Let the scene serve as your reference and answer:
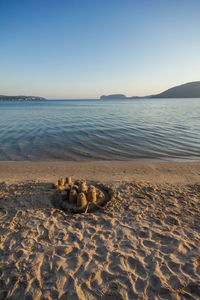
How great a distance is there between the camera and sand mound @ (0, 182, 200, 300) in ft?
8.63

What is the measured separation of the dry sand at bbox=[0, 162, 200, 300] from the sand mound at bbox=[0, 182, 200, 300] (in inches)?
0.5

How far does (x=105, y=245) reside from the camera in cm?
346

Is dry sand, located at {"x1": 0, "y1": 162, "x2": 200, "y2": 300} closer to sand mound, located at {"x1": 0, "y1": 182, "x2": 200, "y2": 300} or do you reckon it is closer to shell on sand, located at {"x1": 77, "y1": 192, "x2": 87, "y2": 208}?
sand mound, located at {"x1": 0, "y1": 182, "x2": 200, "y2": 300}

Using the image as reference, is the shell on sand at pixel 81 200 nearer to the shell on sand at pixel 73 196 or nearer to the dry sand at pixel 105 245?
the shell on sand at pixel 73 196

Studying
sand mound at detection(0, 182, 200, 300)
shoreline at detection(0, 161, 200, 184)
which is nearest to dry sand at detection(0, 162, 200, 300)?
sand mound at detection(0, 182, 200, 300)

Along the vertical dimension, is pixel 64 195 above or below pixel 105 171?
above

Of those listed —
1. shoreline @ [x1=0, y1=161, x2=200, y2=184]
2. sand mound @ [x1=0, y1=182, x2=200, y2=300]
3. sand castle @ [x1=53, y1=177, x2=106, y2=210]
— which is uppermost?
sand castle @ [x1=53, y1=177, x2=106, y2=210]

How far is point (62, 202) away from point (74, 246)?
1678 mm

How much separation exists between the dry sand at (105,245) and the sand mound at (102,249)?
1 centimetres

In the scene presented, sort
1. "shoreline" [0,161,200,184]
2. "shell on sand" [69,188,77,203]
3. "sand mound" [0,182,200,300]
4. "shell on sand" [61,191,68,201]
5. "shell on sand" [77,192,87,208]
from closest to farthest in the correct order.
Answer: "sand mound" [0,182,200,300] < "shell on sand" [77,192,87,208] < "shell on sand" [69,188,77,203] < "shell on sand" [61,191,68,201] < "shoreline" [0,161,200,184]

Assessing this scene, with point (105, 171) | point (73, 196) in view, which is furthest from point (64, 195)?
point (105, 171)

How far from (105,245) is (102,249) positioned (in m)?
0.13

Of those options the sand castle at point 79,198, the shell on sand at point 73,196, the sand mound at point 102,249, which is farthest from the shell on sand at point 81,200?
the sand mound at point 102,249

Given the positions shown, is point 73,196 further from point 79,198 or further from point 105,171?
point 105,171
